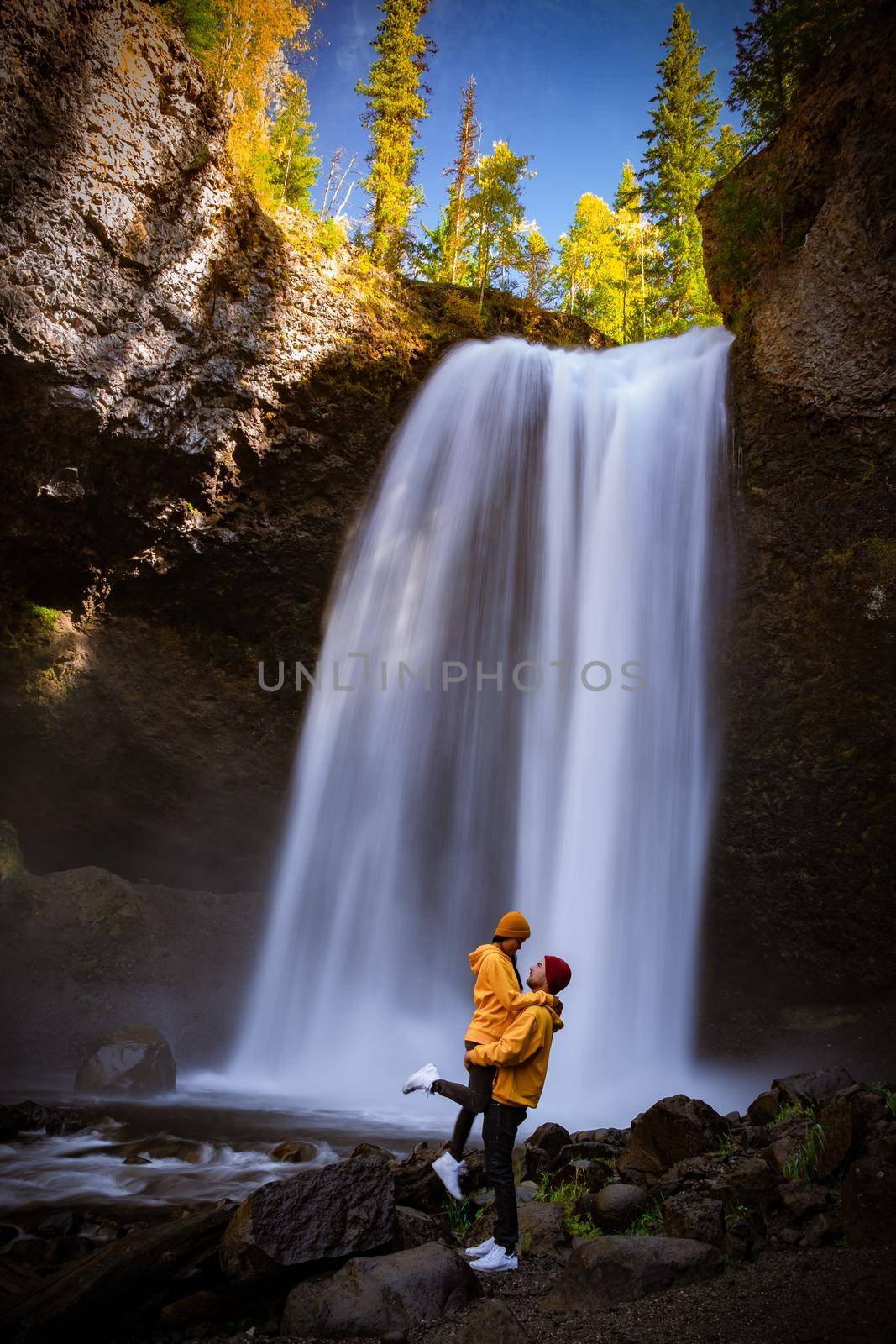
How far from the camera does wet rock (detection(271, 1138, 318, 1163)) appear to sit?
6094mm

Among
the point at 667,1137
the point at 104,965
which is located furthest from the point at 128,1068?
the point at 667,1137

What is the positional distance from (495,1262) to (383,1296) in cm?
73

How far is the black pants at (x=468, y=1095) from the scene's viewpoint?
4.12m

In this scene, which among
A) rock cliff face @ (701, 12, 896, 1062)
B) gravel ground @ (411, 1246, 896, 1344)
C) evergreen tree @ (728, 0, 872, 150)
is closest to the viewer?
gravel ground @ (411, 1246, 896, 1344)

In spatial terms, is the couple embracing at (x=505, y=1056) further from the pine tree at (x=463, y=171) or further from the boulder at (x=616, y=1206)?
the pine tree at (x=463, y=171)

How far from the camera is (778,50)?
37.1ft

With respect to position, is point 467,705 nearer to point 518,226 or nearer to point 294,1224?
point 294,1224

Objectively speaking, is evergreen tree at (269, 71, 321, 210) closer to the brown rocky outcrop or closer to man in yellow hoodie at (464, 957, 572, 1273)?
the brown rocky outcrop

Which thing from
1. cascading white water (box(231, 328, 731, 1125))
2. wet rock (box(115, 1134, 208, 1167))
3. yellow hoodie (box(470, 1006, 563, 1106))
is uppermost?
cascading white water (box(231, 328, 731, 1125))

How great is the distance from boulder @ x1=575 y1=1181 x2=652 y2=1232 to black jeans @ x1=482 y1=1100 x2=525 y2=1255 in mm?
637

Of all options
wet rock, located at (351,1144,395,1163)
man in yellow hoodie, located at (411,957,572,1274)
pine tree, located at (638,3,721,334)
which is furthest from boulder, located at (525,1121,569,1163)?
pine tree, located at (638,3,721,334)

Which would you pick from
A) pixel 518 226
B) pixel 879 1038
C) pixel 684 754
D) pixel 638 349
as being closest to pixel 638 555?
pixel 684 754

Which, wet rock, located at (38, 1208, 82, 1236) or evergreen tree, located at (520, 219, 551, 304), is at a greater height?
evergreen tree, located at (520, 219, 551, 304)

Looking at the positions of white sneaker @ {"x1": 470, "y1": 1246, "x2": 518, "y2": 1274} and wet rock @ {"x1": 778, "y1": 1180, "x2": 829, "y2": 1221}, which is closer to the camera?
white sneaker @ {"x1": 470, "y1": 1246, "x2": 518, "y2": 1274}
